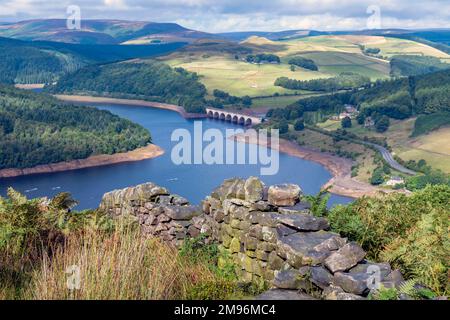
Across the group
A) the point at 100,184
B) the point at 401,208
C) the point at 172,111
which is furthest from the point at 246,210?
the point at 172,111

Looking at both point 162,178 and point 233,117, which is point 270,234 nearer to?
point 162,178

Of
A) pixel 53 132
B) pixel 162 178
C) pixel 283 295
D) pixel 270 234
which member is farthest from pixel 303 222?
pixel 53 132

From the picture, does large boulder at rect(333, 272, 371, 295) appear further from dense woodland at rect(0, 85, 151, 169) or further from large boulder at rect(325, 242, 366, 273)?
dense woodland at rect(0, 85, 151, 169)

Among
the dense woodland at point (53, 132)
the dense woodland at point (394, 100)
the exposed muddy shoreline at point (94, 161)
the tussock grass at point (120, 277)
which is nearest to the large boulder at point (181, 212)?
the tussock grass at point (120, 277)

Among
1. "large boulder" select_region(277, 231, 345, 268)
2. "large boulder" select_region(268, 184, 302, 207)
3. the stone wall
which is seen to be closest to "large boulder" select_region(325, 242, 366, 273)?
the stone wall

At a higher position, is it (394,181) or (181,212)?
(181,212)
